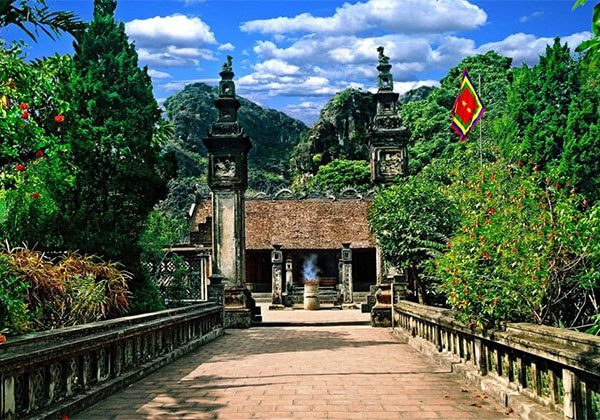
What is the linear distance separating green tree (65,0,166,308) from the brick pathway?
2.63m

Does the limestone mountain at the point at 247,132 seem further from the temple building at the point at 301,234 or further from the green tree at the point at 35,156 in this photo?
the green tree at the point at 35,156

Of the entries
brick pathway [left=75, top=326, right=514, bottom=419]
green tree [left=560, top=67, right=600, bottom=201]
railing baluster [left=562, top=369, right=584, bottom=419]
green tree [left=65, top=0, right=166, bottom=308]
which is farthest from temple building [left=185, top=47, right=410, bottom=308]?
railing baluster [left=562, top=369, right=584, bottom=419]

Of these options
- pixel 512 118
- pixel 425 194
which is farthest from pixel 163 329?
pixel 512 118

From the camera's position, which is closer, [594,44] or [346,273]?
[594,44]

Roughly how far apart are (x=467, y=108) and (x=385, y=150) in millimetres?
2360

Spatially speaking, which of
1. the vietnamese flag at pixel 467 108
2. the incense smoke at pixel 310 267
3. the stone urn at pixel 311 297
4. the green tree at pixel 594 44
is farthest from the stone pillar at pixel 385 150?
the incense smoke at pixel 310 267

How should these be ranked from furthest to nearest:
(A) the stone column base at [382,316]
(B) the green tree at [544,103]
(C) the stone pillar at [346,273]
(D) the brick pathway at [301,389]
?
(B) the green tree at [544,103] → (C) the stone pillar at [346,273] → (A) the stone column base at [382,316] → (D) the brick pathway at [301,389]

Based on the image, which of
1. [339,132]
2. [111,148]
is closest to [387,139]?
[111,148]

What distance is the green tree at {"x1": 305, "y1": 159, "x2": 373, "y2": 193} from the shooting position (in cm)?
5625

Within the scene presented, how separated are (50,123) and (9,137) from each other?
9.34ft

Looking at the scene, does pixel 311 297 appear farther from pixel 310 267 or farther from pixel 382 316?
pixel 382 316

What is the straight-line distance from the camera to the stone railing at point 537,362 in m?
4.58

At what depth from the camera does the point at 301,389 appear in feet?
24.3

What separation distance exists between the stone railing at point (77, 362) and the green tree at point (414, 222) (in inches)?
213
